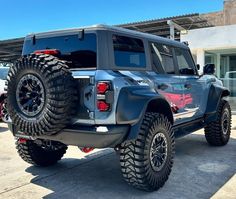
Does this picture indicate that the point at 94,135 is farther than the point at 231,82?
No

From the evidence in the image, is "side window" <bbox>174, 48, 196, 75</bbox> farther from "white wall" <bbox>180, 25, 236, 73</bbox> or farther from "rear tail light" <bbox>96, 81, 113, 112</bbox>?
"white wall" <bbox>180, 25, 236, 73</bbox>

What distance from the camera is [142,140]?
396cm

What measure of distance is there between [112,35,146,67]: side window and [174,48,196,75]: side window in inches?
50.4

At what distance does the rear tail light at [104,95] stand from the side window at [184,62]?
7.49 ft

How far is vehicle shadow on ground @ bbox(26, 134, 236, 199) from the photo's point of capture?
4.14 meters

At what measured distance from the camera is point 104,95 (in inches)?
142

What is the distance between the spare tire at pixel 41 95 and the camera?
11.7 ft

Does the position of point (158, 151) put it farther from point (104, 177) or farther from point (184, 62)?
point (184, 62)

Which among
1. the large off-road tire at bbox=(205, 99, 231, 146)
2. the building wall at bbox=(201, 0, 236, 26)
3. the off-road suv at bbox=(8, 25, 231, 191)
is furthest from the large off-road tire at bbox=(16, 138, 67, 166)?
the building wall at bbox=(201, 0, 236, 26)

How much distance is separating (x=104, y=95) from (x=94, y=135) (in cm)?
45

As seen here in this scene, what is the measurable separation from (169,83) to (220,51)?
1068 cm

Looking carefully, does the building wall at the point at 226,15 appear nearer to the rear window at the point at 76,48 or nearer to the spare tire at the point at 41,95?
the rear window at the point at 76,48

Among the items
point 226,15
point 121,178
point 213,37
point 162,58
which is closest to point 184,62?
point 162,58

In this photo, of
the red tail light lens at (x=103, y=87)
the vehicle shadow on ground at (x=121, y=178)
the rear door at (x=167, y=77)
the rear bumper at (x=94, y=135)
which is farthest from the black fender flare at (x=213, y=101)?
the red tail light lens at (x=103, y=87)
